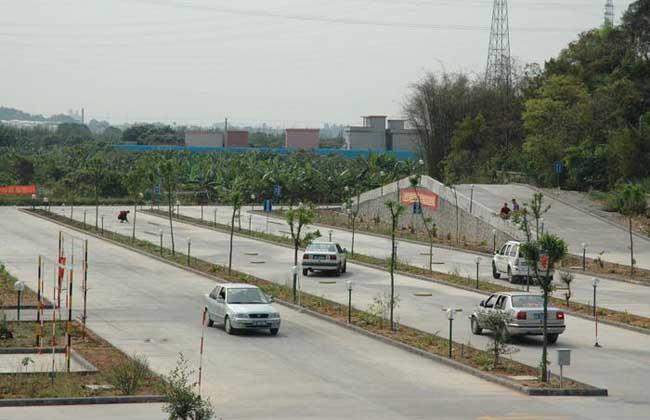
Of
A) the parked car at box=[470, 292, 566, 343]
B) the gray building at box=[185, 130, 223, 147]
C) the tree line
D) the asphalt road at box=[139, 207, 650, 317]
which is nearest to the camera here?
the parked car at box=[470, 292, 566, 343]

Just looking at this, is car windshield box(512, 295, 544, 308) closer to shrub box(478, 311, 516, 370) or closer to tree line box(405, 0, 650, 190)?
shrub box(478, 311, 516, 370)

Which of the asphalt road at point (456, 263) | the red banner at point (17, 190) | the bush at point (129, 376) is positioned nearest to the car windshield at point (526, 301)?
the asphalt road at point (456, 263)

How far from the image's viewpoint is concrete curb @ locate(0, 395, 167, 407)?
20.9 metres

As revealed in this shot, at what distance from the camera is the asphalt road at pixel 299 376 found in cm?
2069

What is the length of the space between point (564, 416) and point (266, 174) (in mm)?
80508

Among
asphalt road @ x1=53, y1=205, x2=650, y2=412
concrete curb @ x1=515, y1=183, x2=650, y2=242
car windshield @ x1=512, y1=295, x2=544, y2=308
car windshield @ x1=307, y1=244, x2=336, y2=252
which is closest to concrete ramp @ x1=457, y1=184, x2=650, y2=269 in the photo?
concrete curb @ x1=515, y1=183, x2=650, y2=242

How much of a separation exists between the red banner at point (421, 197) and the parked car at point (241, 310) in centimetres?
3669

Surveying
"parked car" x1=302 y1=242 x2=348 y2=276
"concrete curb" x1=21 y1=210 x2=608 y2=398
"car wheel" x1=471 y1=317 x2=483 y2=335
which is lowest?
"concrete curb" x1=21 y1=210 x2=608 y2=398

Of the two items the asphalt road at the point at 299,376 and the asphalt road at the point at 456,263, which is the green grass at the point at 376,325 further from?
the asphalt road at the point at 456,263

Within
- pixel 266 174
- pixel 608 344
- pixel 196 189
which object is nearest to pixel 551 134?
pixel 266 174

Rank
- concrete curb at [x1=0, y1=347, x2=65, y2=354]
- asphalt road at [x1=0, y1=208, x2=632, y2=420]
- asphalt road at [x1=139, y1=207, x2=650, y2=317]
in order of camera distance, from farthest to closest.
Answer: asphalt road at [x1=139, y1=207, x2=650, y2=317]
concrete curb at [x1=0, y1=347, x2=65, y2=354]
asphalt road at [x1=0, y1=208, x2=632, y2=420]

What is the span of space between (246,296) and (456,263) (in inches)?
850

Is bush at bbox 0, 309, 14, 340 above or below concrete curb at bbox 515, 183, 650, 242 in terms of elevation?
below

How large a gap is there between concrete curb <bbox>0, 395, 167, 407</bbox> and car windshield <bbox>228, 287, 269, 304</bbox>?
977cm
